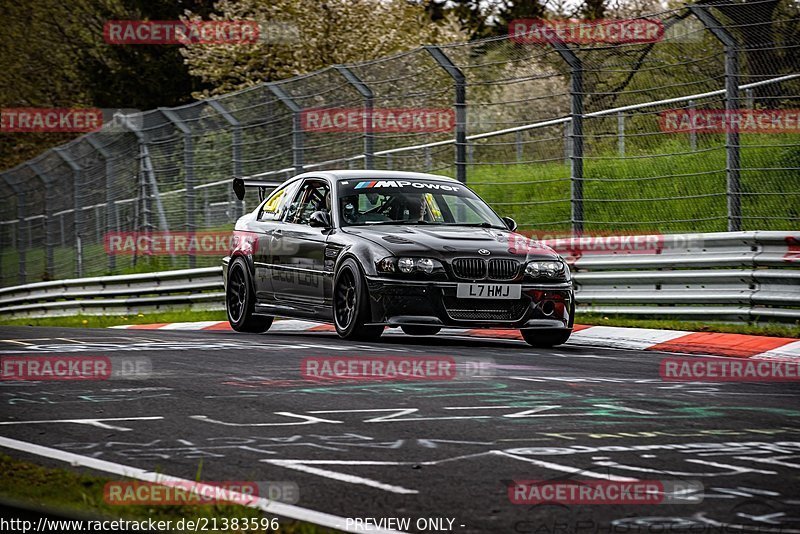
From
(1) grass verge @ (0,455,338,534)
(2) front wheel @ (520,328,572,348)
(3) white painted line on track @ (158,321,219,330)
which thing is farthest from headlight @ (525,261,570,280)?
(3) white painted line on track @ (158,321,219,330)

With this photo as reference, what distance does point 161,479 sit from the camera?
17.7ft

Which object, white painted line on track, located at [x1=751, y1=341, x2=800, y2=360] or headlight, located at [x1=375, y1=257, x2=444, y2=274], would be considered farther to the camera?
headlight, located at [x1=375, y1=257, x2=444, y2=274]

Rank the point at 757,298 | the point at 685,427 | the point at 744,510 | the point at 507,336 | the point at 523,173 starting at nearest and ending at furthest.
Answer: the point at 744,510 < the point at 685,427 < the point at 757,298 < the point at 507,336 < the point at 523,173

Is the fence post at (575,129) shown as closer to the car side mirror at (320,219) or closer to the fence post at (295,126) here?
the car side mirror at (320,219)

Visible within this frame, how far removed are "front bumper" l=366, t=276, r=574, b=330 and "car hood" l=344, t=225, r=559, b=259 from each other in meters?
0.28

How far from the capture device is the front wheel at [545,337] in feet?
39.9

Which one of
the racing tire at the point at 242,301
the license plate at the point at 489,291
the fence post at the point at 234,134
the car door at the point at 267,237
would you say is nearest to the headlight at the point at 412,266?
the license plate at the point at 489,291

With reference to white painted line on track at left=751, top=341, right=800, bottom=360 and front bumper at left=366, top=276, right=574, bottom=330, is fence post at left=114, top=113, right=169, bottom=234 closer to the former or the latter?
front bumper at left=366, top=276, right=574, bottom=330

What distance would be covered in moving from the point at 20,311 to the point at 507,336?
53.9ft

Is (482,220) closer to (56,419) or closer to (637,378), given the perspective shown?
(637,378)

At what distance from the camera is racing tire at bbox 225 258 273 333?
46.9ft

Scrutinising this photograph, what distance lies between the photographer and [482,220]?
13.1 m

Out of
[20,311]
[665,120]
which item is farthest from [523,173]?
[20,311]

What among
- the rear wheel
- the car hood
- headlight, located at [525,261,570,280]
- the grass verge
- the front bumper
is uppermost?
the car hood
